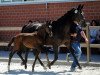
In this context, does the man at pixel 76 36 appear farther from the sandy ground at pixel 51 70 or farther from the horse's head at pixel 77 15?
the sandy ground at pixel 51 70

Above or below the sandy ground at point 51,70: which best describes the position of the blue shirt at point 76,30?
above

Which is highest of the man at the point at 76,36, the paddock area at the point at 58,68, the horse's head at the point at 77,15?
the horse's head at the point at 77,15

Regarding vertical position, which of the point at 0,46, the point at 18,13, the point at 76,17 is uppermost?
the point at 76,17

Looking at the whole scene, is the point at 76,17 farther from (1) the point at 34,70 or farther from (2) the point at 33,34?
(1) the point at 34,70

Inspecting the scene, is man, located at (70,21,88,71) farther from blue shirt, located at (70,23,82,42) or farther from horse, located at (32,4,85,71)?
horse, located at (32,4,85,71)

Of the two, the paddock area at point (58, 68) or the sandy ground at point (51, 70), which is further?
the paddock area at point (58, 68)

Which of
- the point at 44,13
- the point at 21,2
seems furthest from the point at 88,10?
the point at 21,2

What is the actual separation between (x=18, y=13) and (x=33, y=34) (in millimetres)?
5765

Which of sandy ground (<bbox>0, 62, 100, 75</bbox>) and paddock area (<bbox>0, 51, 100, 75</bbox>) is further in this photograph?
paddock area (<bbox>0, 51, 100, 75</bbox>)

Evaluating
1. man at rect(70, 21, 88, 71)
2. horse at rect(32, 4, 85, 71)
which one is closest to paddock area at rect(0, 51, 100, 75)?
horse at rect(32, 4, 85, 71)

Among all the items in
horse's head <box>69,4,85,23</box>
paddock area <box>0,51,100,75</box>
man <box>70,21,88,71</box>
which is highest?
horse's head <box>69,4,85,23</box>

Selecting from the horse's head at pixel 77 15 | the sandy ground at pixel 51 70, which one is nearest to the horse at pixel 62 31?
the horse's head at pixel 77 15

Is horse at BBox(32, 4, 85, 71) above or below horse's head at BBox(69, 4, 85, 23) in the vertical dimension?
below

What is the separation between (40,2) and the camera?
1598 centimetres
